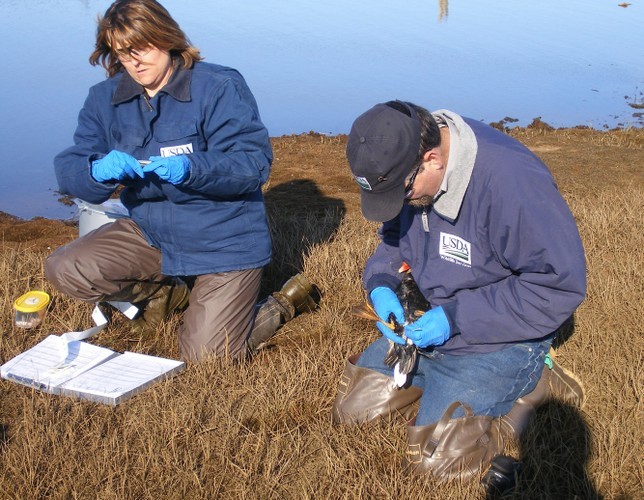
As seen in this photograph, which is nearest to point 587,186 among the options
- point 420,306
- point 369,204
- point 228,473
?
point 420,306

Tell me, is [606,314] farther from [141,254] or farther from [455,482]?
[141,254]

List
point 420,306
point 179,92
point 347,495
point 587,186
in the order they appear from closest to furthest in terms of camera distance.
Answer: point 347,495
point 420,306
point 179,92
point 587,186

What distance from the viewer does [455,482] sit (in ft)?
9.43

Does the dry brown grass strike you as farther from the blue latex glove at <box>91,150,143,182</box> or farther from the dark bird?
the blue latex glove at <box>91,150,143,182</box>

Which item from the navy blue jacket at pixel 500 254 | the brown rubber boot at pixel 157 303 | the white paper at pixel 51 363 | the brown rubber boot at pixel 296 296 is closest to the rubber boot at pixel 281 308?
the brown rubber boot at pixel 296 296

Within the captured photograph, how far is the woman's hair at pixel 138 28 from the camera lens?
3.61 m

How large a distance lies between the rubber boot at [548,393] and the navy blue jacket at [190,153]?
146 cm

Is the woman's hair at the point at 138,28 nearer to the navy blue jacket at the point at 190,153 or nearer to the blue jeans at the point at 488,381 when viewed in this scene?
the navy blue jacket at the point at 190,153

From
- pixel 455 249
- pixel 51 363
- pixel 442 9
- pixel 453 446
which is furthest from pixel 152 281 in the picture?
pixel 442 9

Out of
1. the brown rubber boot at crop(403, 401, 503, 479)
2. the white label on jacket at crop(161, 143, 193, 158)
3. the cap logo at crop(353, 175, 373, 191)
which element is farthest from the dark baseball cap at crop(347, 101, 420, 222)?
the white label on jacket at crop(161, 143, 193, 158)

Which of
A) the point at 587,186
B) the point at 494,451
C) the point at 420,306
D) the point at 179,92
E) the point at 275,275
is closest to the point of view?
the point at 494,451

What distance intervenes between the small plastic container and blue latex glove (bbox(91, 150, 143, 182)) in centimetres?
78

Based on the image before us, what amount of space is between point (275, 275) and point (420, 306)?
4.85ft

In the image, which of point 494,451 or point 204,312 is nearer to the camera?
point 494,451
